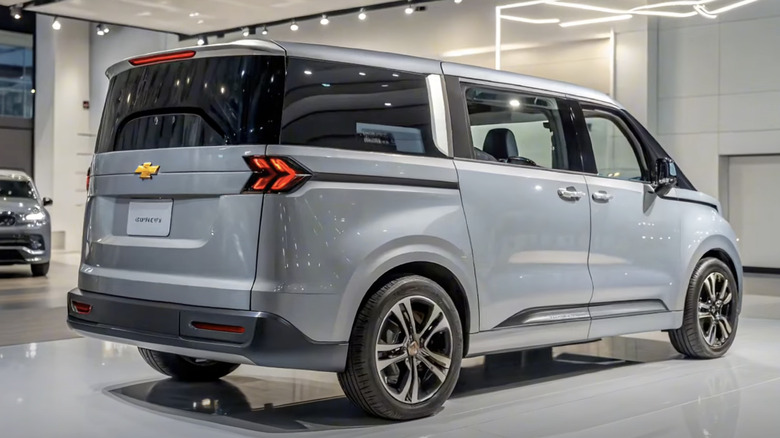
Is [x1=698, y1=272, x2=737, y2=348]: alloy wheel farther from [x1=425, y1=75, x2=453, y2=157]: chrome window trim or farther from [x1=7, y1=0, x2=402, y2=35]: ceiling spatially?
[x1=7, y1=0, x2=402, y2=35]: ceiling

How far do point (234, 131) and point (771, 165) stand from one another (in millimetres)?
11188

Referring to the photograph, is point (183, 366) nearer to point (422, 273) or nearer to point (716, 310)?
point (422, 273)

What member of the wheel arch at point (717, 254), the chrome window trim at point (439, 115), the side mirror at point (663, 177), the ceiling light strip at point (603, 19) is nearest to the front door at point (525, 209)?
the chrome window trim at point (439, 115)

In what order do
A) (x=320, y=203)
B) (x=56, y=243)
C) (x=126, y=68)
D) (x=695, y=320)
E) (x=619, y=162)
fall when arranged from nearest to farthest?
1. (x=320, y=203)
2. (x=126, y=68)
3. (x=695, y=320)
4. (x=619, y=162)
5. (x=56, y=243)

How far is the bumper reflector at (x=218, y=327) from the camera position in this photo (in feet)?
11.9

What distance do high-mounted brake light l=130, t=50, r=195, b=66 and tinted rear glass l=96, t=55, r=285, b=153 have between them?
2 centimetres

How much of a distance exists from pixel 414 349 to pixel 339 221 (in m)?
0.68

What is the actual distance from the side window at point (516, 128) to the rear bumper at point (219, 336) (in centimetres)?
132

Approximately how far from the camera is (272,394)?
15.2 ft

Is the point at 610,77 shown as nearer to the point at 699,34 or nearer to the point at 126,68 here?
the point at 699,34

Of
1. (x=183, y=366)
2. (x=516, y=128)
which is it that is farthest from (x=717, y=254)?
(x=183, y=366)

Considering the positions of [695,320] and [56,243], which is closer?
[695,320]

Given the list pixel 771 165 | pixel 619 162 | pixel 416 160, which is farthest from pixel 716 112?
pixel 416 160

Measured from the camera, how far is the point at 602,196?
4.98 metres
